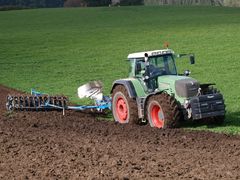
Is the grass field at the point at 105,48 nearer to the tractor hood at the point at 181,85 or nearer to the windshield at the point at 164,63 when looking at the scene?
the tractor hood at the point at 181,85

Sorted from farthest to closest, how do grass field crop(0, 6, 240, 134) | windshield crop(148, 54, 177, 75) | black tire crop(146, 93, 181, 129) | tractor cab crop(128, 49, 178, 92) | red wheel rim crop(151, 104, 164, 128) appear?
grass field crop(0, 6, 240, 134) → windshield crop(148, 54, 177, 75) → tractor cab crop(128, 49, 178, 92) → red wheel rim crop(151, 104, 164, 128) → black tire crop(146, 93, 181, 129)

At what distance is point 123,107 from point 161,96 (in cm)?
178

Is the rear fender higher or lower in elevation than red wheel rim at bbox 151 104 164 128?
higher

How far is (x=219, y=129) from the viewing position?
12516 millimetres

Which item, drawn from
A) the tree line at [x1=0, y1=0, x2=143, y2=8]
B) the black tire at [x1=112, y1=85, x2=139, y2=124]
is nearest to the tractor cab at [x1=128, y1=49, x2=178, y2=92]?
the black tire at [x1=112, y1=85, x2=139, y2=124]

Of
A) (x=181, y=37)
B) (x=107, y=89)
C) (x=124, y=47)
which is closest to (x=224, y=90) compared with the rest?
(x=107, y=89)

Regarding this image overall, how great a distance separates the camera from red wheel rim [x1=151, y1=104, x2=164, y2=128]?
12695 millimetres

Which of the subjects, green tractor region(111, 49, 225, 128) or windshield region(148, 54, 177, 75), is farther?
windshield region(148, 54, 177, 75)

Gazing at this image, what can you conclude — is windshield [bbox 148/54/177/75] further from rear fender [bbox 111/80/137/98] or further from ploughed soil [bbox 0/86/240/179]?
ploughed soil [bbox 0/86/240/179]

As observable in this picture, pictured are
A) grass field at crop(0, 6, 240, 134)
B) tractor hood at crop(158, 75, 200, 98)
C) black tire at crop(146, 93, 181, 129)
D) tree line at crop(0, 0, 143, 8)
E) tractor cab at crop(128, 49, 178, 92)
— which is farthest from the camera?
tree line at crop(0, 0, 143, 8)

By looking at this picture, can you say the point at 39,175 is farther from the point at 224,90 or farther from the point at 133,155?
the point at 224,90

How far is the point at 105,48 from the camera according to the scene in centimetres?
3475

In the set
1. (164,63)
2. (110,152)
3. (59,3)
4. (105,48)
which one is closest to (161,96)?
(164,63)

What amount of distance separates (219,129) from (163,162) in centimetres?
404
